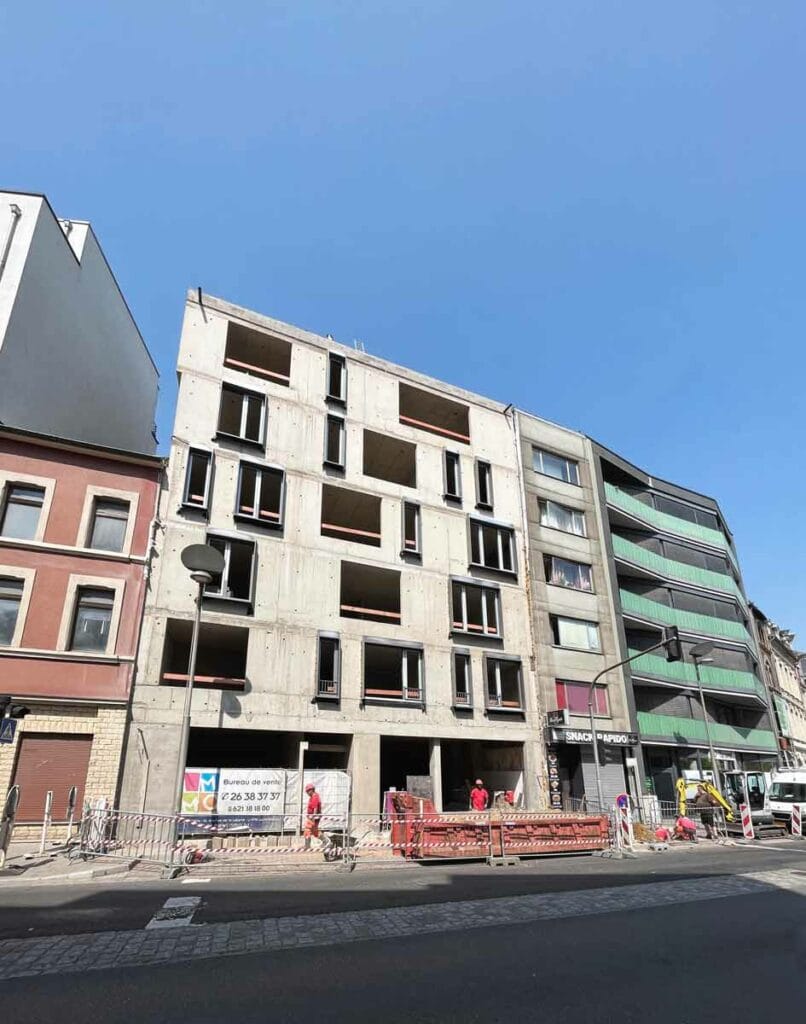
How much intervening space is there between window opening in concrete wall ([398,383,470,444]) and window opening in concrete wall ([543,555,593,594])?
7647 millimetres

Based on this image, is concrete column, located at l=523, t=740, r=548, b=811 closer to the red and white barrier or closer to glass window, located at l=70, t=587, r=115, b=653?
the red and white barrier

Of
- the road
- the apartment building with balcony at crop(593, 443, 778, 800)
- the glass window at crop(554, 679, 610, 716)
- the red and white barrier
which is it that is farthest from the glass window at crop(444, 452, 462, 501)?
the road

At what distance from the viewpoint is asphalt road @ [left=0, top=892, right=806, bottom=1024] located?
4.93 metres

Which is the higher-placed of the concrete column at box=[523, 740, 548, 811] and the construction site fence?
the concrete column at box=[523, 740, 548, 811]

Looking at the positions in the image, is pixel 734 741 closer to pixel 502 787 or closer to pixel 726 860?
pixel 502 787

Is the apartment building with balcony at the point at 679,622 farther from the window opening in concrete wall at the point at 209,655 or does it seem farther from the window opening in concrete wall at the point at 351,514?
the window opening in concrete wall at the point at 209,655

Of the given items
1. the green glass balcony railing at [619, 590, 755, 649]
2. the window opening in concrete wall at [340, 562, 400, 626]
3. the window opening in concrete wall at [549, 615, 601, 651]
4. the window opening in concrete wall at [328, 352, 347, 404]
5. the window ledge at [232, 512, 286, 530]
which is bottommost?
the window opening in concrete wall at [549, 615, 601, 651]

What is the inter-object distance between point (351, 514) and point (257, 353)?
8.87m

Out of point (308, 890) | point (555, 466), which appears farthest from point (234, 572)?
point (555, 466)

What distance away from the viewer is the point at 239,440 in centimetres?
2484

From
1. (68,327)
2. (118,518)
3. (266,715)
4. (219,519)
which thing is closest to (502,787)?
(266,715)

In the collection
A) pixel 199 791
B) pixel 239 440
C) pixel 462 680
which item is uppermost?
pixel 239 440

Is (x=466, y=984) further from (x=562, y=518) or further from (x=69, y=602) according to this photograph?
(x=562, y=518)

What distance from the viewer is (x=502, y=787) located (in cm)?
2694
